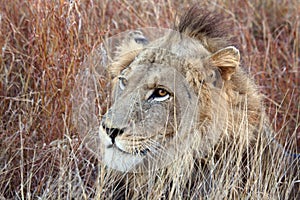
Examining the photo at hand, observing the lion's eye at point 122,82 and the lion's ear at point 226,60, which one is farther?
the lion's eye at point 122,82

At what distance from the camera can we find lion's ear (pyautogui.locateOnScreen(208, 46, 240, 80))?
3.24 m

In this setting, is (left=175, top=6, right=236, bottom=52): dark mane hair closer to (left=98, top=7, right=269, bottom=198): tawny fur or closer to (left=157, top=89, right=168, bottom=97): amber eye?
(left=98, top=7, right=269, bottom=198): tawny fur

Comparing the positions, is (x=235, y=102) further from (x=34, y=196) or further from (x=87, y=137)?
(x=34, y=196)

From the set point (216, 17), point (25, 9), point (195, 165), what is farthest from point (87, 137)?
point (25, 9)

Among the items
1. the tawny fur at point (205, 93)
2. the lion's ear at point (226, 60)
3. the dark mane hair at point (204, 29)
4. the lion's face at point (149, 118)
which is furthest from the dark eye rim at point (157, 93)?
the dark mane hair at point (204, 29)

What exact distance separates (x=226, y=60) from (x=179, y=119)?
1.22 feet

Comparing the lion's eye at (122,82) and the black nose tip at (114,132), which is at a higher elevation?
the lion's eye at (122,82)

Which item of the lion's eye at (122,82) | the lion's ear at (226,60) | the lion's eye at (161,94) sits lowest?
the lion's eye at (161,94)

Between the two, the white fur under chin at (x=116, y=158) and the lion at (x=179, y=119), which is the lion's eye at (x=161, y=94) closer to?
the lion at (x=179, y=119)

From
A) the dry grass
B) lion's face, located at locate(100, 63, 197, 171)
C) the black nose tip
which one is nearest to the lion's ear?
lion's face, located at locate(100, 63, 197, 171)

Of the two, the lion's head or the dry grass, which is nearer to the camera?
the lion's head

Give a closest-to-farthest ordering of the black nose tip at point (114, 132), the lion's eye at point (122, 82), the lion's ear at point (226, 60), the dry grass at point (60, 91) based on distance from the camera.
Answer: the black nose tip at point (114, 132), the lion's ear at point (226, 60), the lion's eye at point (122, 82), the dry grass at point (60, 91)

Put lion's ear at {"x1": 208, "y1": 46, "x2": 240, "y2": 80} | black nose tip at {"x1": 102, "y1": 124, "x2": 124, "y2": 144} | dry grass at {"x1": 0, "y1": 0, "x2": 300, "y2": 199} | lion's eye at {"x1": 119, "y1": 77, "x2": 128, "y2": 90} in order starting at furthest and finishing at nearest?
dry grass at {"x1": 0, "y1": 0, "x2": 300, "y2": 199} → lion's eye at {"x1": 119, "y1": 77, "x2": 128, "y2": 90} → lion's ear at {"x1": 208, "y1": 46, "x2": 240, "y2": 80} → black nose tip at {"x1": 102, "y1": 124, "x2": 124, "y2": 144}

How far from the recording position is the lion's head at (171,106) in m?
3.20
